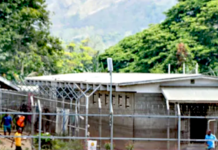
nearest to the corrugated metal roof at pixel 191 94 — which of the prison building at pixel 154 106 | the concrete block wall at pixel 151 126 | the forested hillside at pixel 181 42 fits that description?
the prison building at pixel 154 106

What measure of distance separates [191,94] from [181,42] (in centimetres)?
3614

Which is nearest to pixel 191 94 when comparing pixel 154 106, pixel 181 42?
pixel 154 106

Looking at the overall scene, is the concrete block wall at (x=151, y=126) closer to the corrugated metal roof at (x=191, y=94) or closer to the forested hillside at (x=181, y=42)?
the corrugated metal roof at (x=191, y=94)

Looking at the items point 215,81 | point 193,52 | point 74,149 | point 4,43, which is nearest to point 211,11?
point 193,52

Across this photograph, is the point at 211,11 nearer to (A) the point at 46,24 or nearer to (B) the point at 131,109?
(A) the point at 46,24

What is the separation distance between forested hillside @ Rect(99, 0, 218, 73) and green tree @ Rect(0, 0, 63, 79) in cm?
1230

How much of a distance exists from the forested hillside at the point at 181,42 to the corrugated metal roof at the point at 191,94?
93.2 ft

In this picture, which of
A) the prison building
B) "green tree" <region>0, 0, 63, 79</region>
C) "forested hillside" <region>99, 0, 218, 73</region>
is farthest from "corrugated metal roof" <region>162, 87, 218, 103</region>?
"forested hillside" <region>99, 0, 218, 73</region>

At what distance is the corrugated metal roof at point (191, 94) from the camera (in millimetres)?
22641

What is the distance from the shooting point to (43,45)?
54.6m

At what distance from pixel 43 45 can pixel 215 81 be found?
31.9 meters

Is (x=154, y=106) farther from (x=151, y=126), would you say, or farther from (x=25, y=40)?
(x=25, y=40)

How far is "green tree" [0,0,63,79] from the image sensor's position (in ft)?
164

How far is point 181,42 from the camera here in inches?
2328
